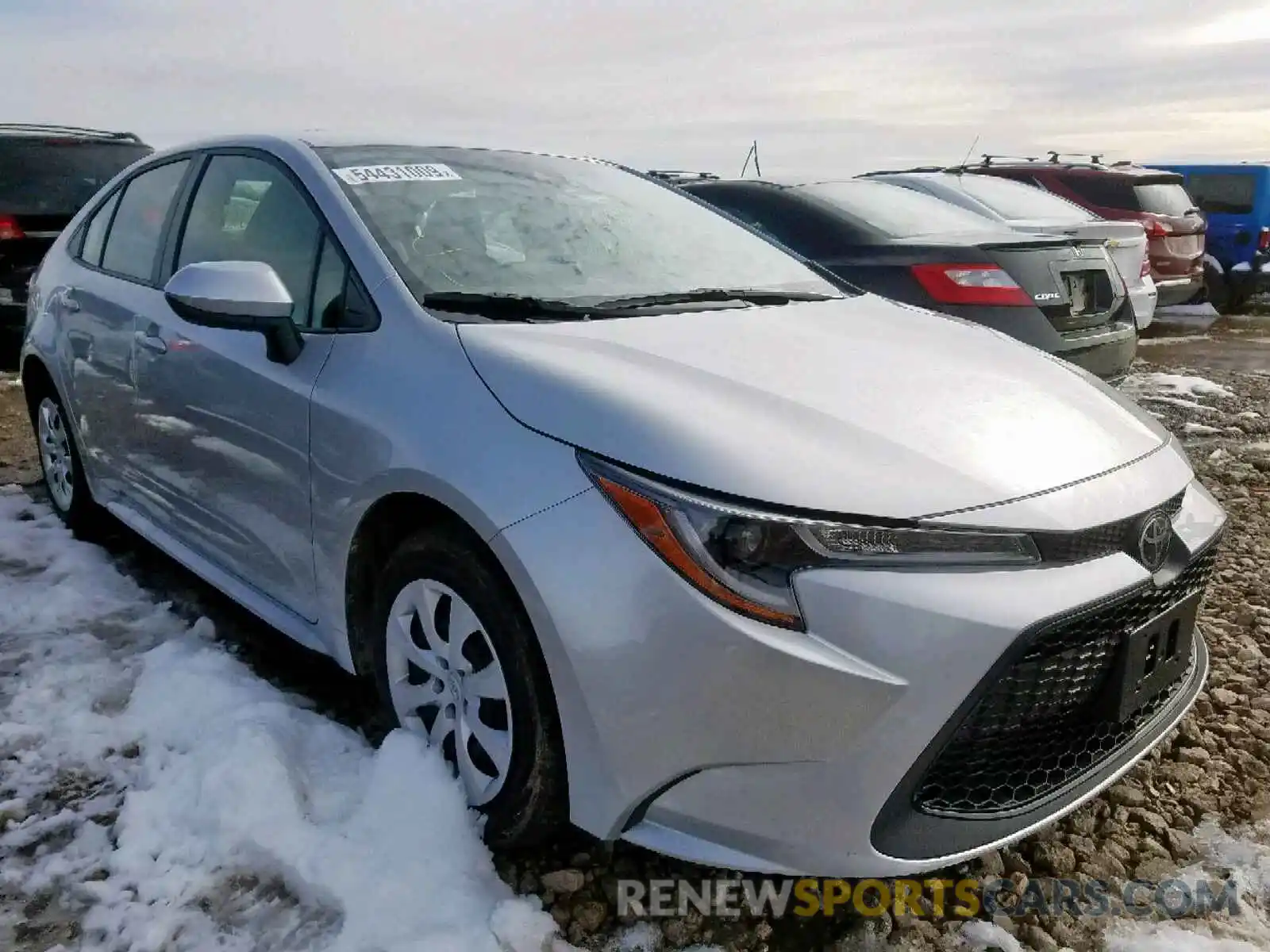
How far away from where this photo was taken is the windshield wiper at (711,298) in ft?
8.36

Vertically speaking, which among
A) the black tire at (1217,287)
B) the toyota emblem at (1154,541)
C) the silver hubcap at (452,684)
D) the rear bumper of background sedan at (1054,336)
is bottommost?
the black tire at (1217,287)

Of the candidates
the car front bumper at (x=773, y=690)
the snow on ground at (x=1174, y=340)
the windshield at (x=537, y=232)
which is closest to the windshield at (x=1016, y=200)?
the snow on ground at (x=1174, y=340)

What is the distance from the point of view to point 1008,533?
5.98 feet

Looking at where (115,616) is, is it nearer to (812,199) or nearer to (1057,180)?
A: (812,199)

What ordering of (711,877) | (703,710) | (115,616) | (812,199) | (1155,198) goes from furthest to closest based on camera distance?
(1155,198), (812,199), (115,616), (711,877), (703,710)

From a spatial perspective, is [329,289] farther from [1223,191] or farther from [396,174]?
[1223,191]

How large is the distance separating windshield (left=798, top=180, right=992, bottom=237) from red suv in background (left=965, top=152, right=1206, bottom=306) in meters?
4.80

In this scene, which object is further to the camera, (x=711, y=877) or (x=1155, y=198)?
(x=1155, y=198)

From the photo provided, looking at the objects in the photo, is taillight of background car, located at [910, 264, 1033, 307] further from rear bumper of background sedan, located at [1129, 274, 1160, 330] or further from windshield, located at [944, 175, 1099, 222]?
rear bumper of background sedan, located at [1129, 274, 1160, 330]

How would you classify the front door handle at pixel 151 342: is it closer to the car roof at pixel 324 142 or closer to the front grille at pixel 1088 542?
the car roof at pixel 324 142

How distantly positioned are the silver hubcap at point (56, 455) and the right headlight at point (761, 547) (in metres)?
3.13

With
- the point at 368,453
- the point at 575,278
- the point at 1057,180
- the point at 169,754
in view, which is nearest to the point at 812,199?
the point at 575,278

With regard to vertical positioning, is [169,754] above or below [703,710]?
Result: below

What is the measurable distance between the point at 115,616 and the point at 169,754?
1.03 m
